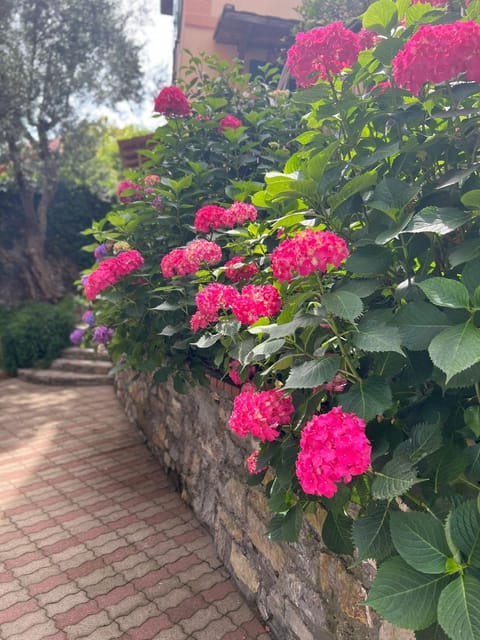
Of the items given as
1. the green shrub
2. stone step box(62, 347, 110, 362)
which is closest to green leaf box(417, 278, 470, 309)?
stone step box(62, 347, 110, 362)

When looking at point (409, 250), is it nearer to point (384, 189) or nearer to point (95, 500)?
point (384, 189)

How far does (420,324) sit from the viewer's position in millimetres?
1095

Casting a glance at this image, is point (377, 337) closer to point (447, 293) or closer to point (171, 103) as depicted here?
point (447, 293)

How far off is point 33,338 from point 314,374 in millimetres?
7636

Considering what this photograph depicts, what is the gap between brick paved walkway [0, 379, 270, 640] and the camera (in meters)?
2.11

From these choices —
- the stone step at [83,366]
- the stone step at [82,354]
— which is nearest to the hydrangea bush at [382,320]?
the stone step at [83,366]

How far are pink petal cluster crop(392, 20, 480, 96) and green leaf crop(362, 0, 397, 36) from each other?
26cm

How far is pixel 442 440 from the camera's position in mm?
1173

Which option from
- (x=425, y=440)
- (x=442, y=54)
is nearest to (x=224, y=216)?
(x=442, y=54)

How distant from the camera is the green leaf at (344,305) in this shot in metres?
1.08

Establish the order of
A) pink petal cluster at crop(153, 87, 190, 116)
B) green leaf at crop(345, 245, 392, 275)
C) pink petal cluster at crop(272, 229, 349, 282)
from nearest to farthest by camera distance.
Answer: pink petal cluster at crop(272, 229, 349, 282), green leaf at crop(345, 245, 392, 275), pink petal cluster at crop(153, 87, 190, 116)

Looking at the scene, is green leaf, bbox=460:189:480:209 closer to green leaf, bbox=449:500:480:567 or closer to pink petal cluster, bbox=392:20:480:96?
pink petal cluster, bbox=392:20:480:96

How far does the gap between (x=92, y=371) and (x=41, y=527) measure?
459 centimetres

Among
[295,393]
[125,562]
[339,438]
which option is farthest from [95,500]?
[339,438]
